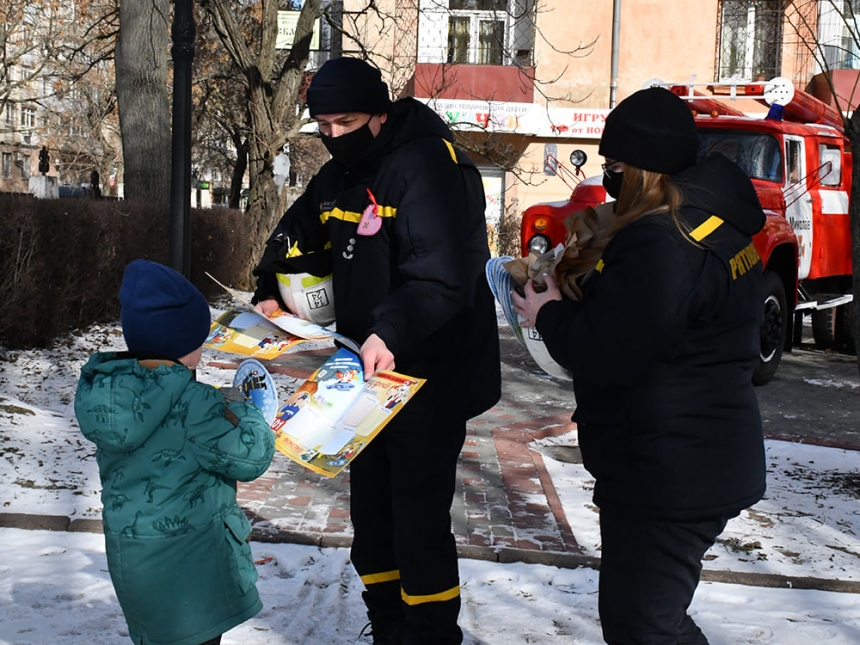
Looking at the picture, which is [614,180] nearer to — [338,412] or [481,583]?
[338,412]

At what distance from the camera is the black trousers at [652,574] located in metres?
2.46

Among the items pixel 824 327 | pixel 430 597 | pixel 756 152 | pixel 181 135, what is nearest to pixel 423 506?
pixel 430 597

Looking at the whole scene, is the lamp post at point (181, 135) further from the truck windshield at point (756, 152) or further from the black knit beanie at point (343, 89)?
the truck windshield at point (756, 152)

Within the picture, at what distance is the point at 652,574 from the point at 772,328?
22.8ft

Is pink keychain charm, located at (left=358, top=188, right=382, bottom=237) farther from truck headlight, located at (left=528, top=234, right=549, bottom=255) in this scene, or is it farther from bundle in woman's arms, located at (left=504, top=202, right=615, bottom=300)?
truck headlight, located at (left=528, top=234, right=549, bottom=255)

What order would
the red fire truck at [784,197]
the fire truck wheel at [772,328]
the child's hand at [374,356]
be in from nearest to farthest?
the child's hand at [374,356] < the fire truck wheel at [772,328] < the red fire truck at [784,197]

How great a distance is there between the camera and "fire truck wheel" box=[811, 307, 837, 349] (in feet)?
39.3

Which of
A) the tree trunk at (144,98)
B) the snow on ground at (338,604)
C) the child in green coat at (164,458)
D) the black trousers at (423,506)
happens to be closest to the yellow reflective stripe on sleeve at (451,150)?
the black trousers at (423,506)

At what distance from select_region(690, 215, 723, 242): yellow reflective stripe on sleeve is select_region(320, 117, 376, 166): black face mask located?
1124 mm

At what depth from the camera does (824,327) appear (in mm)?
12078

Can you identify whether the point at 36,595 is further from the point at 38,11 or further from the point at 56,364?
the point at 38,11

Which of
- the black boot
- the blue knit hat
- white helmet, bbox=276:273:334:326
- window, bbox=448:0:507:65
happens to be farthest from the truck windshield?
window, bbox=448:0:507:65

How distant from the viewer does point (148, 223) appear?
37.4 ft

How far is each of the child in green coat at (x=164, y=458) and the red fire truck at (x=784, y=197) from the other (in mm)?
5927
